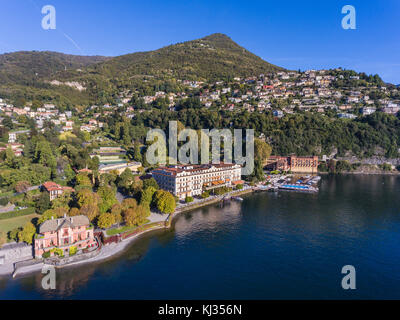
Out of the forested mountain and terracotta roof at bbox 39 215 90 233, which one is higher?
the forested mountain

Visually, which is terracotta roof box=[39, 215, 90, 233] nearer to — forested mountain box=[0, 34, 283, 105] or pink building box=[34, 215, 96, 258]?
pink building box=[34, 215, 96, 258]

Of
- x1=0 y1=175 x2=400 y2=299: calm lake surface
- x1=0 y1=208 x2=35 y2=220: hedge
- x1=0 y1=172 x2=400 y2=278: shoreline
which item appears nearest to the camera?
x1=0 y1=175 x2=400 y2=299: calm lake surface

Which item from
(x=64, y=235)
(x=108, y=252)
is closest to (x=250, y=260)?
(x=108, y=252)

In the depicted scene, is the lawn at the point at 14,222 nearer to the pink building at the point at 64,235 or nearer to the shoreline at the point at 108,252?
the pink building at the point at 64,235

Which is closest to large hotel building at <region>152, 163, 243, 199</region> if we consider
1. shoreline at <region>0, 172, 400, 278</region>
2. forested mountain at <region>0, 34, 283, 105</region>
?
shoreline at <region>0, 172, 400, 278</region>

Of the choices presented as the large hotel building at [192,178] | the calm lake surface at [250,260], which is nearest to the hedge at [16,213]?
Result: the calm lake surface at [250,260]

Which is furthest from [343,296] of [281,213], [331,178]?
[331,178]

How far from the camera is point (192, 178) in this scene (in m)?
26.3

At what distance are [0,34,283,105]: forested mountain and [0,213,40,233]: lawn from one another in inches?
1602

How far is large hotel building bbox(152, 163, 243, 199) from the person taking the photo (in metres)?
25.2

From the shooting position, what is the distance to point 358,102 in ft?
198

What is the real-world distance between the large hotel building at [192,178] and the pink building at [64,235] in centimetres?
1070

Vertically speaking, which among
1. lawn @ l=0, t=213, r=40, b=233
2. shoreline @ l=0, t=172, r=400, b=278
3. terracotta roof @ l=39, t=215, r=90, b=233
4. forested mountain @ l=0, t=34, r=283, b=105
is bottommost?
shoreline @ l=0, t=172, r=400, b=278

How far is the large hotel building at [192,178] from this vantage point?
25.2 metres
